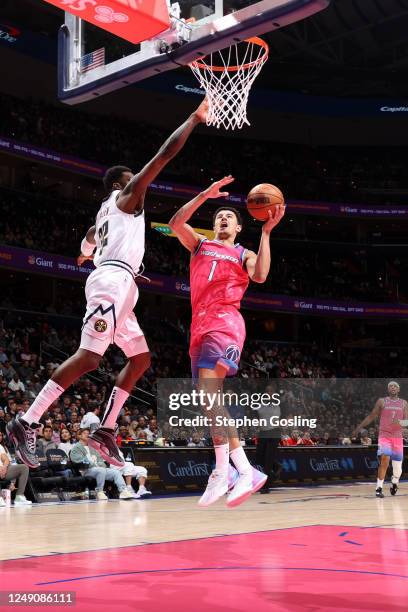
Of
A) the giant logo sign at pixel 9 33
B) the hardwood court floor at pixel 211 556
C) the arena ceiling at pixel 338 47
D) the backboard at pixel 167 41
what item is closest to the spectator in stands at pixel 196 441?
the hardwood court floor at pixel 211 556

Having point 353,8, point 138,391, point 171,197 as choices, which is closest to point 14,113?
point 171,197

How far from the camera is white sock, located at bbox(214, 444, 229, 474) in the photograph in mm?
6414

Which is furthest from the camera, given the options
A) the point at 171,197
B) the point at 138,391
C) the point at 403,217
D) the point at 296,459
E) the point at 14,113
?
the point at 403,217

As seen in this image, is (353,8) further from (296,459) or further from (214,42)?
(214,42)

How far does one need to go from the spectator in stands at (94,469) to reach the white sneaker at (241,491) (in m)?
8.71

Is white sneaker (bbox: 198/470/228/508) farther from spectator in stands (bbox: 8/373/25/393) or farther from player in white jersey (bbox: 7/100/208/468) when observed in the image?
spectator in stands (bbox: 8/373/25/393)

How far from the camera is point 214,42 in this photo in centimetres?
682

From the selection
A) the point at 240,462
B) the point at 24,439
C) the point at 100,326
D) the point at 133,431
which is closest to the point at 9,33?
the point at 133,431

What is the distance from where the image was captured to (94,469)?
14930 millimetres

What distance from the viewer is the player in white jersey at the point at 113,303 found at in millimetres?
5844

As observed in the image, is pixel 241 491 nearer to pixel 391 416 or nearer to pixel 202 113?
pixel 202 113

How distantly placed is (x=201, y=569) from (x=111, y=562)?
83 cm

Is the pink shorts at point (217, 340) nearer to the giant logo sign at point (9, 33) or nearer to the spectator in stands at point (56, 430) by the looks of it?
the spectator in stands at point (56, 430)

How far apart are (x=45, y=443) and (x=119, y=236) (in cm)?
962
